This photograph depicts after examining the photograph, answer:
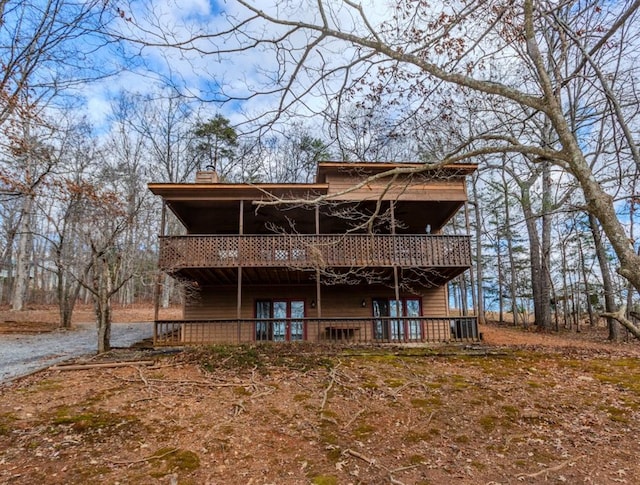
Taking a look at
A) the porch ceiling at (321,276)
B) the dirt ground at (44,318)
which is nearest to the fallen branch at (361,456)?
the porch ceiling at (321,276)

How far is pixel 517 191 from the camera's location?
22281 millimetres

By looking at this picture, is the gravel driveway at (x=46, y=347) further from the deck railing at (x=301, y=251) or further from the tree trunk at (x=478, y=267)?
the tree trunk at (x=478, y=267)

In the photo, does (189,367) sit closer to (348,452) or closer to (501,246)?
(348,452)

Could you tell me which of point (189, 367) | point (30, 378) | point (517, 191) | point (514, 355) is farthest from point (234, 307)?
point (517, 191)

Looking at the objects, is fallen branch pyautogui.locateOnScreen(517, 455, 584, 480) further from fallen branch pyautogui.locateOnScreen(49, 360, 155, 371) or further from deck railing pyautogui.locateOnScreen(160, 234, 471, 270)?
deck railing pyautogui.locateOnScreen(160, 234, 471, 270)

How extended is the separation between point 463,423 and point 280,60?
5.65 metres

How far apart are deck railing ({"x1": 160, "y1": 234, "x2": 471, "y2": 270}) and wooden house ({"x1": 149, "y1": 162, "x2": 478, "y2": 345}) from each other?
0.03 metres

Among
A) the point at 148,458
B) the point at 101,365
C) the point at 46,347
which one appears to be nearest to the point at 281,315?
the point at 101,365

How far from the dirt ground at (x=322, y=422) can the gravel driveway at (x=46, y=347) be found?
4.24 ft

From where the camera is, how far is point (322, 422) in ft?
18.7

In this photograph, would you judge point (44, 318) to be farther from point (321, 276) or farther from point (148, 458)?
point (148, 458)

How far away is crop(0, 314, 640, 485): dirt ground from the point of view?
4320 millimetres

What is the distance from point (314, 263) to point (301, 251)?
2.17 m

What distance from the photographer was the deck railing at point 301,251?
12258mm
